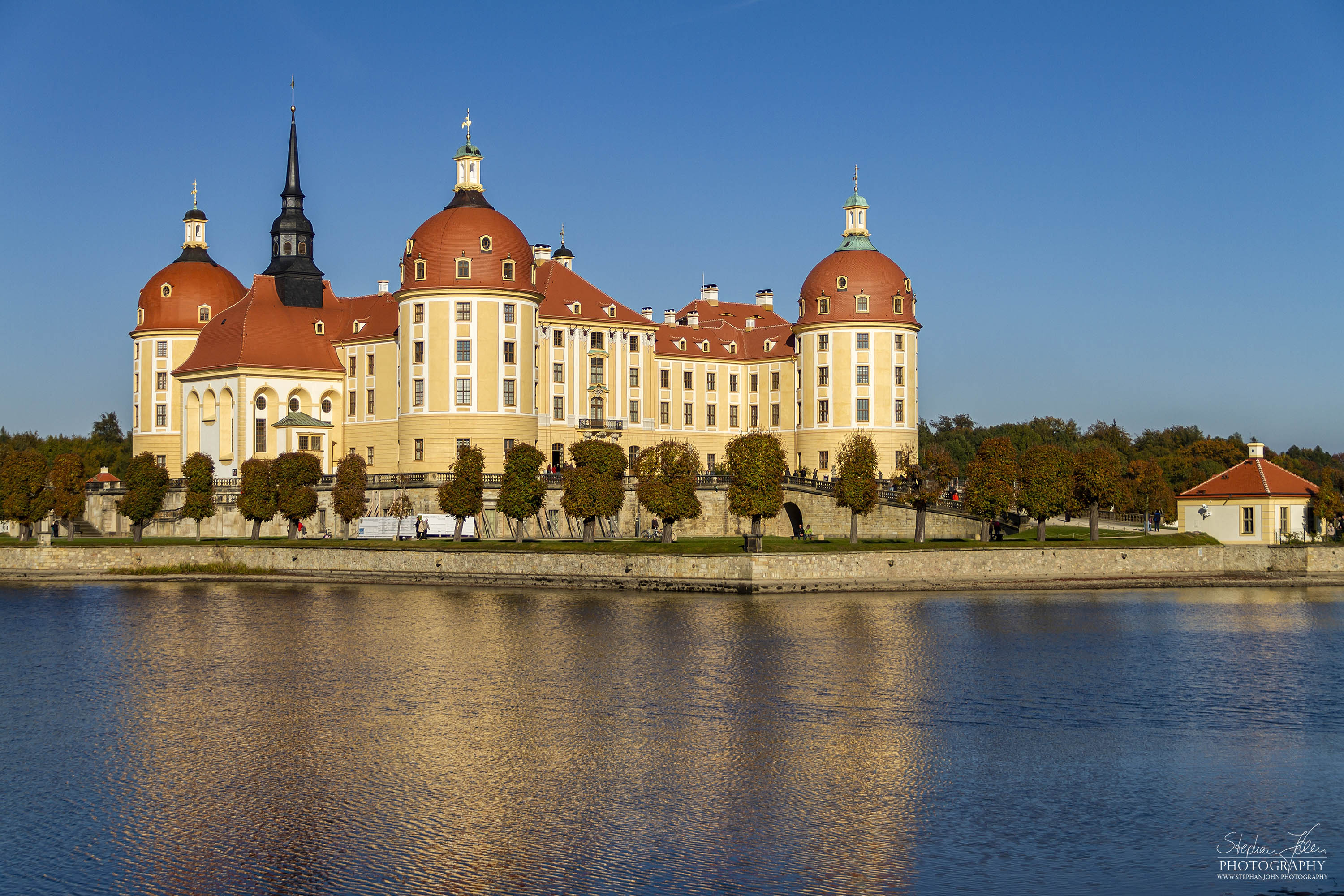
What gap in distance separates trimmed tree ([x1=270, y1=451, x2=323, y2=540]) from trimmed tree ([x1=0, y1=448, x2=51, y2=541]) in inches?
513

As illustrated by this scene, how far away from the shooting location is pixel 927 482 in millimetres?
66938

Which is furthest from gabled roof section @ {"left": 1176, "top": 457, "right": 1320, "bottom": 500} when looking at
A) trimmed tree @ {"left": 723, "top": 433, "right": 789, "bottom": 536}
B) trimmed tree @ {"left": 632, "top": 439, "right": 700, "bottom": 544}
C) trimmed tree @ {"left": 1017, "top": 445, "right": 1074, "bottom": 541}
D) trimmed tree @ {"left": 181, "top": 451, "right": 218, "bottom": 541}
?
trimmed tree @ {"left": 181, "top": 451, "right": 218, "bottom": 541}

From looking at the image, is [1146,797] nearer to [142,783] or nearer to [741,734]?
[741,734]

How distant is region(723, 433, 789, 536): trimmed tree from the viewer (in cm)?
6166

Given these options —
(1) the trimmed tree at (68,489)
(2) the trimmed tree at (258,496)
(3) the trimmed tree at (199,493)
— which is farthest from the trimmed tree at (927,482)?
(1) the trimmed tree at (68,489)

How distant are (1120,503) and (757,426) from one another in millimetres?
23647

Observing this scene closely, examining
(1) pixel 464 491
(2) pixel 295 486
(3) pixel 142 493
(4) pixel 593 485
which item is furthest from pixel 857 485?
(3) pixel 142 493

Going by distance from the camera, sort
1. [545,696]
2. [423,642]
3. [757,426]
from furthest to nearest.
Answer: [757,426] < [423,642] < [545,696]

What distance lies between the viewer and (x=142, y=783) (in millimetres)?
23281

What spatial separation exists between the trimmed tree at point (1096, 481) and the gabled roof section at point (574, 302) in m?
28.7

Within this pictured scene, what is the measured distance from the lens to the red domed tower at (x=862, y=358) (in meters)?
82.4

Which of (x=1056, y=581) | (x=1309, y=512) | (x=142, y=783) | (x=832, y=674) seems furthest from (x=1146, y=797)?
(x=1309, y=512)

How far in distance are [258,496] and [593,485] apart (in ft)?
63.4

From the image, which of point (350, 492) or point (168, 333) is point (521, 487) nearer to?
point (350, 492)
